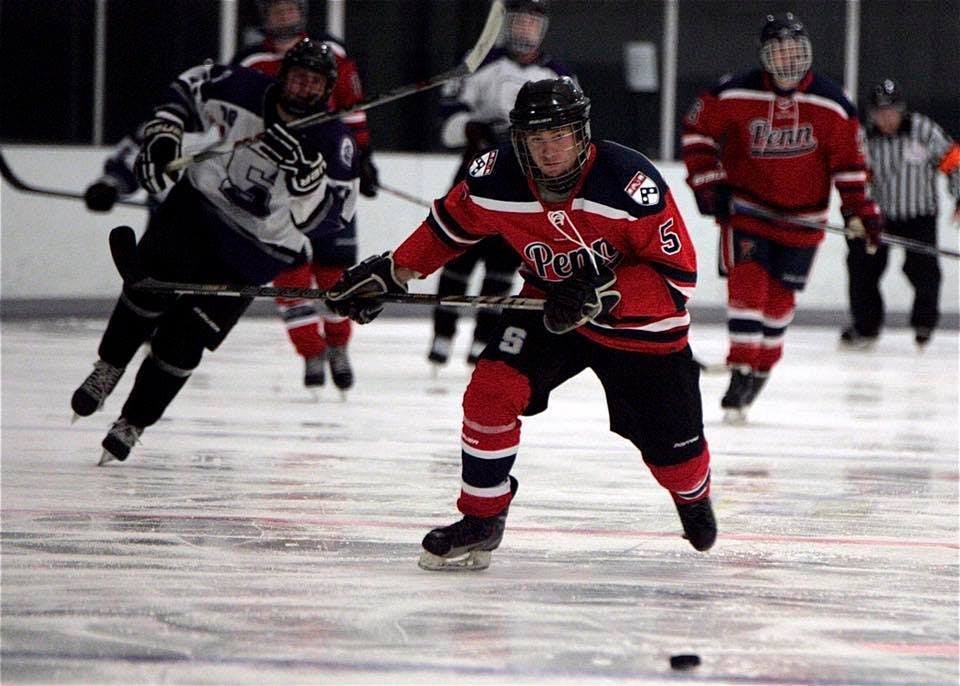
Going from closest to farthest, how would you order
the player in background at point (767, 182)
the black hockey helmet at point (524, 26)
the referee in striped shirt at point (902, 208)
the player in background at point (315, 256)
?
1. the player in background at point (767, 182)
2. the player in background at point (315, 256)
3. the black hockey helmet at point (524, 26)
4. the referee in striped shirt at point (902, 208)

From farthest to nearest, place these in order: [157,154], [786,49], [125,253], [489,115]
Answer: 1. [489,115]
2. [786,49]
3. [157,154]
4. [125,253]

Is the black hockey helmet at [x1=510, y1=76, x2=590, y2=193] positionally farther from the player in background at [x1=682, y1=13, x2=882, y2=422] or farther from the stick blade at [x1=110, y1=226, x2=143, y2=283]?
the player in background at [x1=682, y1=13, x2=882, y2=422]

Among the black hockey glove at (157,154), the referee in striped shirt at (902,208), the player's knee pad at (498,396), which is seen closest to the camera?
the player's knee pad at (498,396)

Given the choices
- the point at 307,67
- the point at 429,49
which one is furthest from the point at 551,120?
the point at 429,49

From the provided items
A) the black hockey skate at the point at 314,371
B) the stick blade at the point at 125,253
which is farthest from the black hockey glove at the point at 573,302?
the black hockey skate at the point at 314,371

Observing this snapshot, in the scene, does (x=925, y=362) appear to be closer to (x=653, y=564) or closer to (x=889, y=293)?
(x=889, y=293)

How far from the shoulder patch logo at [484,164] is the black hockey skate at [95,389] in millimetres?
1381

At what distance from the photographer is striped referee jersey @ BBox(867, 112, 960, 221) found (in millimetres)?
8117

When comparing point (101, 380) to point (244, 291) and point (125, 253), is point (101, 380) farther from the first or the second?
point (244, 291)

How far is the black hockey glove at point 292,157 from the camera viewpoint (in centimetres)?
405

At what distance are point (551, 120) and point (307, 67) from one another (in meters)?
1.46

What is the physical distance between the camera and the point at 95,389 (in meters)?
3.98

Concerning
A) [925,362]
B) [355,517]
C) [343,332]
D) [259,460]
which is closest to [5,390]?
[343,332]

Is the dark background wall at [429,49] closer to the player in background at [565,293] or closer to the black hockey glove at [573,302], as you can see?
the player in background at [565,293]
